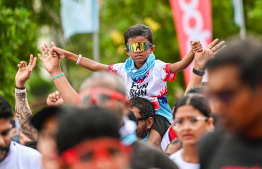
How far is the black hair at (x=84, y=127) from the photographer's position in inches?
86.7

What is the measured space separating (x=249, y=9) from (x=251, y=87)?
60.7 ft

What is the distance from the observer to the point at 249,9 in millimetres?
20094

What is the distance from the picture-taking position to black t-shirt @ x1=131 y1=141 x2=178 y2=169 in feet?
10.4

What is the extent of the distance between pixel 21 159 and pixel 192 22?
775 centimetres

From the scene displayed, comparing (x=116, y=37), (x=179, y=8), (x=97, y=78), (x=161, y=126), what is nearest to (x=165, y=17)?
(x=116, y=37)

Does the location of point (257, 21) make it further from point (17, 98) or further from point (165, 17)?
point (17, 98)

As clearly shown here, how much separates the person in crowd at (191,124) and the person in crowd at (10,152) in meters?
1.09

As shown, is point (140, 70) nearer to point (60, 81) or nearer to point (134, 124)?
point (60, 81)

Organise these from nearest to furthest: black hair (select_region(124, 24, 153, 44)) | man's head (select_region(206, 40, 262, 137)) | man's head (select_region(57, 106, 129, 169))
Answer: man's head (select_region(57, 106, 129, 169)) → man's head (select_region(206, 40, 262, 137)) → black hair (select_region(124, 24, 153, 44))

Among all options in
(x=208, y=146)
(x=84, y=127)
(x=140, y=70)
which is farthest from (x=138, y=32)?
(x=84, y=127)

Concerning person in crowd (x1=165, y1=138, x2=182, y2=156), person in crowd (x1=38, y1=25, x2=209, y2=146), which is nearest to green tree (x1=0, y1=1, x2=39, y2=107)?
person in crowd (x1=38, y1=25, x2=209, y2=146)

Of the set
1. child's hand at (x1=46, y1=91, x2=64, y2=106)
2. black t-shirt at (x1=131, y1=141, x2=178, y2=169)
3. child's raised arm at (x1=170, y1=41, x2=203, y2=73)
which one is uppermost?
child's raised arm at (x1=170, y1=41, x2=203, y2=73)

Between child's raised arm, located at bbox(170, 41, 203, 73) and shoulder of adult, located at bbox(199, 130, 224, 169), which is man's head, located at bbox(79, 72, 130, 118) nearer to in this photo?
shoulder of adult, located at bbox(199, 130, 224, 169)

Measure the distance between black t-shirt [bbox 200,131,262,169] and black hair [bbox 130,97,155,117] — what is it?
3.01 m
